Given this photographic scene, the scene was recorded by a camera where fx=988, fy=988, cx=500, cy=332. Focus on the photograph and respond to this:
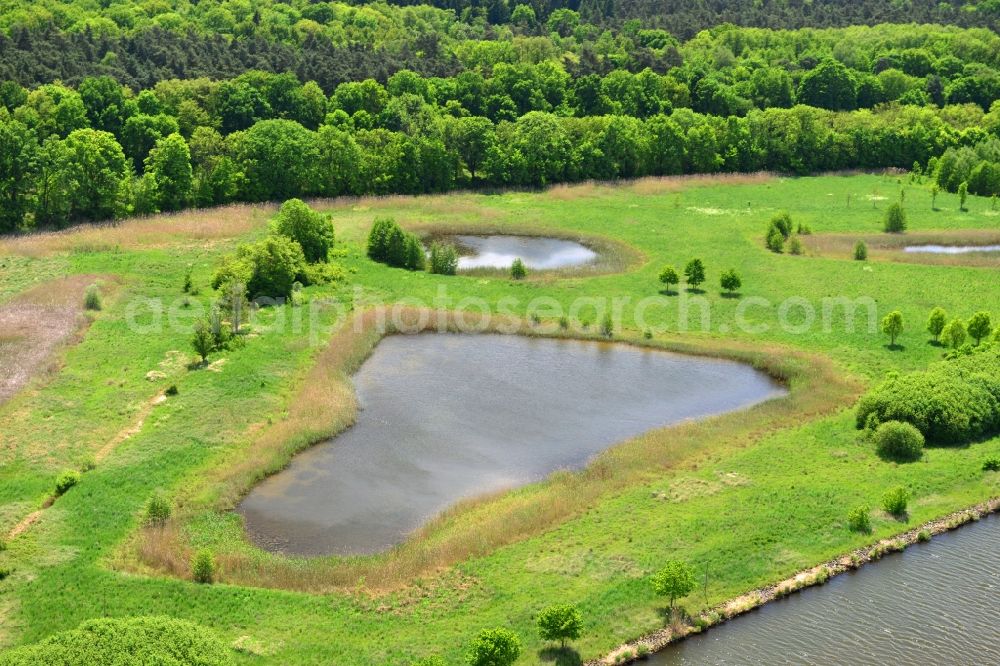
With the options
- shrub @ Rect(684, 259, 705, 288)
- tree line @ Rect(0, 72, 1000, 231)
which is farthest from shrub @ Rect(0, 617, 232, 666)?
tree line @ Rect(0, 72, 1000, 231)

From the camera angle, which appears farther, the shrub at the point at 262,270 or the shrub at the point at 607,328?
the shrub at the point at 262,270

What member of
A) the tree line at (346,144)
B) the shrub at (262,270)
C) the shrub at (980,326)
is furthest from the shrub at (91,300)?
the shrub at (980,326)

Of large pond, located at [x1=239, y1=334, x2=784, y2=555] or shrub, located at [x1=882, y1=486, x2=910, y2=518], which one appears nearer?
shrub, located at [x1=882, y1=486, x2=910, y2=518]

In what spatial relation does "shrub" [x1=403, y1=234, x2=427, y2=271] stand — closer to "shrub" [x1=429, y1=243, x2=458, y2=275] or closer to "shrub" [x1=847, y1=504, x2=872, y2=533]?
"shrub" [x1=429, y1=243, x2=458, y2=275]

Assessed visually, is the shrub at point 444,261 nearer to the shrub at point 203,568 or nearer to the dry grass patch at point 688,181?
the dry grass patch at point 688,181

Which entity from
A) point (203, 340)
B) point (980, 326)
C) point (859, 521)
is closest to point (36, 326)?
point (203, 340)

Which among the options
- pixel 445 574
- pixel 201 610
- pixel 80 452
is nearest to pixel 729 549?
pixel 445 574
